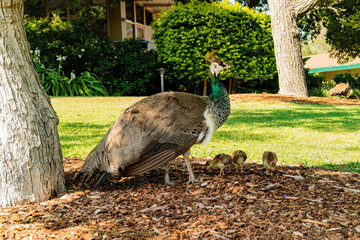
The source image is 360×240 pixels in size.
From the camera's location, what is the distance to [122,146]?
4.04 metres

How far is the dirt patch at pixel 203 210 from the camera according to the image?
3229mm

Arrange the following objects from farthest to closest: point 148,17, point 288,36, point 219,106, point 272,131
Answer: point 148,17, point 288,36, point 272,131, point 219,106

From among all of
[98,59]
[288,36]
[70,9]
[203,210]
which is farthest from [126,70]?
[203,210]

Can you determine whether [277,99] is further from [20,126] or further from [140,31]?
[140,31]

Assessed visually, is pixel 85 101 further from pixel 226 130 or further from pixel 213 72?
pixel 213 72

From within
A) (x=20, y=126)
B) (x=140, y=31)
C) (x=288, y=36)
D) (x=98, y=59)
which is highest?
(x=140, y=31)

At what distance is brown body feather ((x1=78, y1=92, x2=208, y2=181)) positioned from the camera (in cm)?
397

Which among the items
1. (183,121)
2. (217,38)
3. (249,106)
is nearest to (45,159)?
(183,121)

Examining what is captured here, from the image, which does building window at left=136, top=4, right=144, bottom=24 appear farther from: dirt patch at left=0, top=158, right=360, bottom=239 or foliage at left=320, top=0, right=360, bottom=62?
dirt patch at left=0, top=158, right=360, bottom=239

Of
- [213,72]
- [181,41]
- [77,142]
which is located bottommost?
[77,142]

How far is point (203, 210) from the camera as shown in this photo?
3611mm

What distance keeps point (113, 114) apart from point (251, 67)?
282 inches

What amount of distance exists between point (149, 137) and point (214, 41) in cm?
1134

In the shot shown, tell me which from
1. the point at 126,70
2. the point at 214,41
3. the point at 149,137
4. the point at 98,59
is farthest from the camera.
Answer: the point at 98,59
